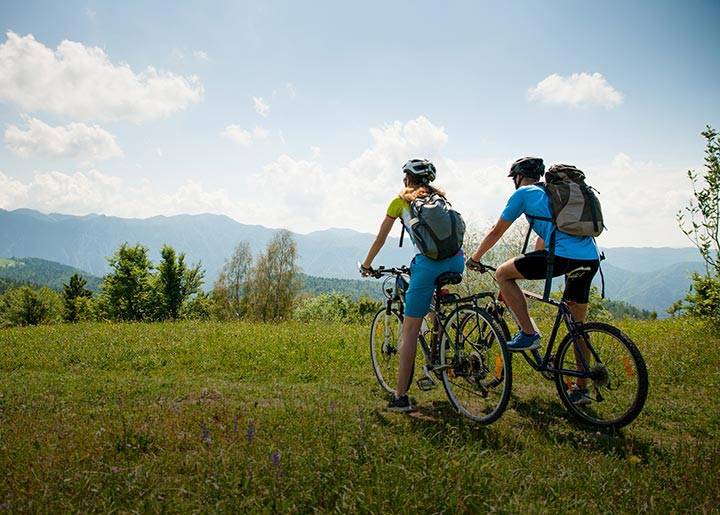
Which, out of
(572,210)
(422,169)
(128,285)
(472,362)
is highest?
(422,169)

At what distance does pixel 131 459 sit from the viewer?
4188 mm

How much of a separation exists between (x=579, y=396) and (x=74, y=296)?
234 feet

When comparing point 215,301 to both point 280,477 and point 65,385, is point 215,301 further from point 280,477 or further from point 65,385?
point 280,477

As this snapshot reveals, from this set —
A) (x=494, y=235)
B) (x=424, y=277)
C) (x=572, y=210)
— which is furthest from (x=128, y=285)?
(x=572, y=210)

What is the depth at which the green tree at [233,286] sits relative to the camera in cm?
6594

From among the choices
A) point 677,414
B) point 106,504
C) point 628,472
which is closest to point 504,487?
point 628,472

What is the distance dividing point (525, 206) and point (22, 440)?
6.42 m

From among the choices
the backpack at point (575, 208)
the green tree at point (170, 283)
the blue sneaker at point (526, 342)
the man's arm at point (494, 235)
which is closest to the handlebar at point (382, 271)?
the man's arm at point (494, 235)

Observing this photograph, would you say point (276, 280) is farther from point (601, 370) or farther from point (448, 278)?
point (601, 370)

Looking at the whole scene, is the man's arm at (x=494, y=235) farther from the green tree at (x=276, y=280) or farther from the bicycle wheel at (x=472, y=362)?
the green tree at (x=276, y=280)

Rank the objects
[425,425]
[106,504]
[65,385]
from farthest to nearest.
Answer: [65,385]
[425,425]
[106,504]

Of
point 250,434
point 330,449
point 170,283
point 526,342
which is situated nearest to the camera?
point 330,449

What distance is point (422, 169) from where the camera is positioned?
575 cm

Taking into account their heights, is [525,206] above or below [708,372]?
above
